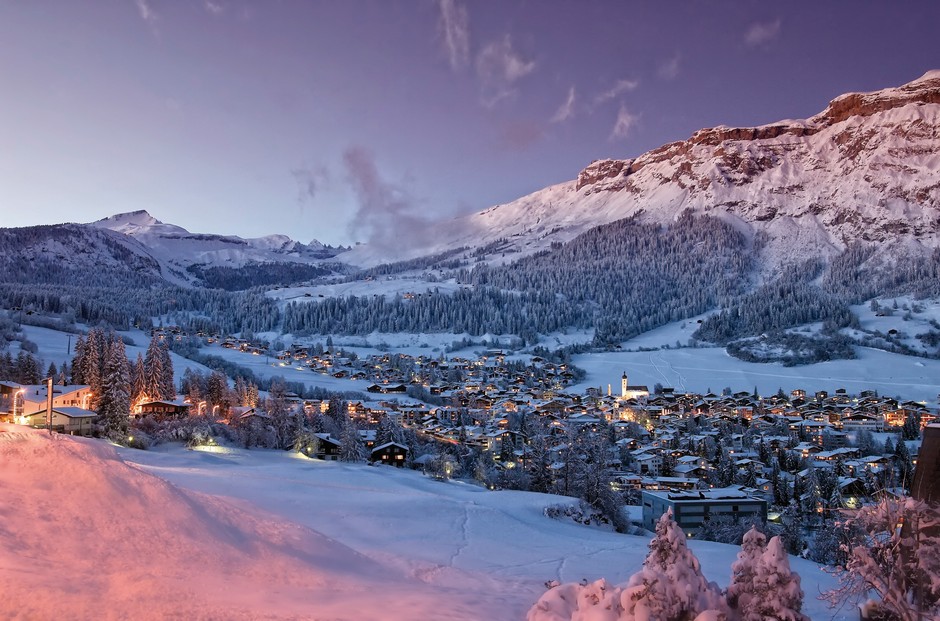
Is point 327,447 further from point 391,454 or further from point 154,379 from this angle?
point 154,379

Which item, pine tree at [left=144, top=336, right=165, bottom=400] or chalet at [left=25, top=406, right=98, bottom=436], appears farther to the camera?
pine tree at [left=144, top=336, right=165, bottom=400]

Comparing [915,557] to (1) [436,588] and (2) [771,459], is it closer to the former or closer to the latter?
(1) [436,588]

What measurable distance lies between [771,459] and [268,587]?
214 feet

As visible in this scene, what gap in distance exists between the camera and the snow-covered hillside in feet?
31.2

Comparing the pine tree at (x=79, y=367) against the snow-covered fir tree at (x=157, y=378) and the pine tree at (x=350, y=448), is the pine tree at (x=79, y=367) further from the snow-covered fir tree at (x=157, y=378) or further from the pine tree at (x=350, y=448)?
the pine tree at (x=350, y=448)

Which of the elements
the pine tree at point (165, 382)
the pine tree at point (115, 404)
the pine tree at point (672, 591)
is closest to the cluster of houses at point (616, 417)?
the pine tree at point (165, 382)

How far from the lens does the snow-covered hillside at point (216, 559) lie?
375 inches

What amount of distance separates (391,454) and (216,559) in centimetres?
4718

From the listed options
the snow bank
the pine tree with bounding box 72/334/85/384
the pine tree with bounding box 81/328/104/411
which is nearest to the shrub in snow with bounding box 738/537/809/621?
the snow bank

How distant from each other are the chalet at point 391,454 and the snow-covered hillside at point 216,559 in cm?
3306

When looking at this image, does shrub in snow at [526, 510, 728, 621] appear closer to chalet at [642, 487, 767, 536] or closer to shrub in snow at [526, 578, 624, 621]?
shrub in snow at [526, 578, 624, 621]

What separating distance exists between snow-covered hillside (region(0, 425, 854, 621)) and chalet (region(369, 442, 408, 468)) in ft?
108

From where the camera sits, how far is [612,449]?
69.8 metres

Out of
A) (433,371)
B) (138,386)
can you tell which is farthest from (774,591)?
(433,371)
